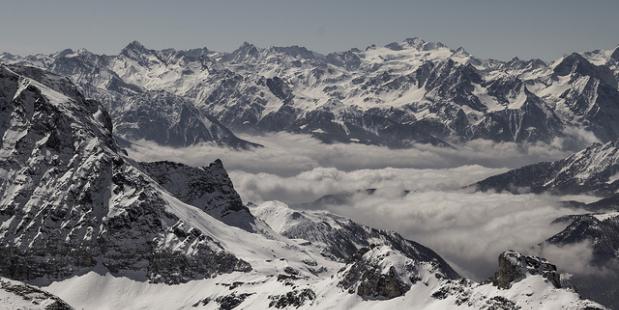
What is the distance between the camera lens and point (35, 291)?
517 feet

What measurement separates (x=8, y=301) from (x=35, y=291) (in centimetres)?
581

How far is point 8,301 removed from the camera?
6014 inches

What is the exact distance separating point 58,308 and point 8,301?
8891mm

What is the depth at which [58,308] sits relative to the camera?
499ft

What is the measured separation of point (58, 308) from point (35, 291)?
8048mm
